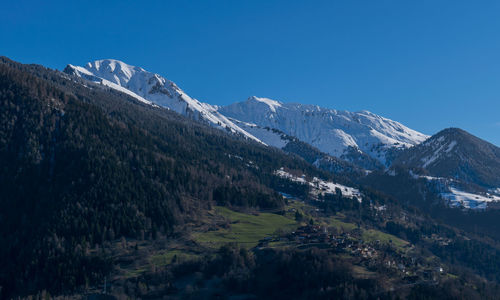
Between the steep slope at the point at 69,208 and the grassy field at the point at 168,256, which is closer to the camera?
the steep slope at the point at 69,208

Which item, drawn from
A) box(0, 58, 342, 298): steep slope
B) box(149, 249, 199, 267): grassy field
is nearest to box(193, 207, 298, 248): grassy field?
box(149, 249, 199, 267): grassy field

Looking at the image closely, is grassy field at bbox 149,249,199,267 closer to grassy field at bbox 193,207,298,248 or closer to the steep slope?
grassy field at bbox 193,207,298,248

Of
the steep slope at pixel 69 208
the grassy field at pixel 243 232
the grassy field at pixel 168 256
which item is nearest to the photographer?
the steep slope at pixel 69 208

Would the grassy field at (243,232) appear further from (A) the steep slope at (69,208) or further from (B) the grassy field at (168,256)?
(A) the steep slope at (69,208)

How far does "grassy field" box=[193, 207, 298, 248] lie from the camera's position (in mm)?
160300

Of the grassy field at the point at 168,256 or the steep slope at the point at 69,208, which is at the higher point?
the steep slope at the point at 69,208

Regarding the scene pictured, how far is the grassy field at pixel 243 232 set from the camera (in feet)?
526

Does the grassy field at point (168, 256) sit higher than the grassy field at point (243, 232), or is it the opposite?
the grassy field at point (243, 232)

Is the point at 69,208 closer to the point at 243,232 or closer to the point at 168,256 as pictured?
the point at 168,256

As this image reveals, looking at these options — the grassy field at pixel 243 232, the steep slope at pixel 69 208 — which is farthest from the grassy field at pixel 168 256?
the steep slope at pixel 69 208

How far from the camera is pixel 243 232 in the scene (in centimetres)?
17400

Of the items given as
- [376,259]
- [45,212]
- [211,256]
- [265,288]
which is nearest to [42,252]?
[45,212]

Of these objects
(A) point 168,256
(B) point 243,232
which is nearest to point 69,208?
(A) point 168,256

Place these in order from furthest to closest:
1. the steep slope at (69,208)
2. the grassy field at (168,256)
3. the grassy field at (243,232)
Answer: the grassy field at (243,232), the grassy field at (168,256), the steep slope at (69,208)
